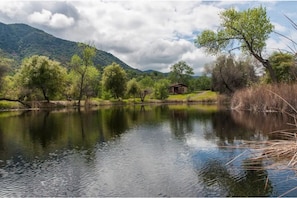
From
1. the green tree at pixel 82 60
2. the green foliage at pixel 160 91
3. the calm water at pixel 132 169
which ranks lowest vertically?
the calm water at pixel 132 169

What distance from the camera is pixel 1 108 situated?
5584 centimetres

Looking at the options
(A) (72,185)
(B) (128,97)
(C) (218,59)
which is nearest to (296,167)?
(A) (72,185)

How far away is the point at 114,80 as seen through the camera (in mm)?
79312

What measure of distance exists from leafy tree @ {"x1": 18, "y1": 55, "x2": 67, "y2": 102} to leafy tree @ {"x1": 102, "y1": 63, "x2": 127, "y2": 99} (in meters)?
17.9

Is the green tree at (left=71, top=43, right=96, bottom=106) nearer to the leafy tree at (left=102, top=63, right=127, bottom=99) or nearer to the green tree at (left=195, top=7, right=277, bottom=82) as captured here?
the leafy tree at (left=102, top=63, right=127, bottom=99)

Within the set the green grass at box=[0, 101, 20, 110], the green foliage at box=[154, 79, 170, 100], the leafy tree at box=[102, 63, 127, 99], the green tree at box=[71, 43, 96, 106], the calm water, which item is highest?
the green tree at box=[71, 43, 96, 106]

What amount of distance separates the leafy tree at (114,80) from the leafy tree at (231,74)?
2476 centimetres

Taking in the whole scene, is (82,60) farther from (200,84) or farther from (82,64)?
(200,84)

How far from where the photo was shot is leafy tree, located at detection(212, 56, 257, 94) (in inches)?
2630

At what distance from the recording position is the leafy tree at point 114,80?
79.0 meters

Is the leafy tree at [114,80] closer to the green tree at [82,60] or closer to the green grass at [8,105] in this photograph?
the green tree at [82,60]

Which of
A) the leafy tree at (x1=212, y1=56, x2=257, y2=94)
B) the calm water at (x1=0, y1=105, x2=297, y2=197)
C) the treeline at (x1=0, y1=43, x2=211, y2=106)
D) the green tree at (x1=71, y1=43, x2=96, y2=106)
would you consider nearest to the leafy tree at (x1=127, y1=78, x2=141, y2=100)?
the treeline at (x1=0, y1=43, x2=211, y2=106)

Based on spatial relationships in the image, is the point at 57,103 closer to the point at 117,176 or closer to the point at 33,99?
the point at 33,99

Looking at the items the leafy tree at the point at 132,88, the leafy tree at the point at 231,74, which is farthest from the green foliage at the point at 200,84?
the leafy tree at the point at 231,74
